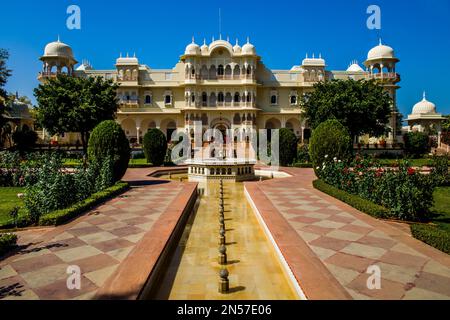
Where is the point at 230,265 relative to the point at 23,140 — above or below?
below

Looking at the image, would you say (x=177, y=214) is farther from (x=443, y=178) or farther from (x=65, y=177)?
(x=443, y=178)

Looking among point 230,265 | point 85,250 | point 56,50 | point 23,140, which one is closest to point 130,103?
point 56,50

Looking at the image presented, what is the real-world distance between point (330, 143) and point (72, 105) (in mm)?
19970

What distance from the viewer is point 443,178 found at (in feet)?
38.3

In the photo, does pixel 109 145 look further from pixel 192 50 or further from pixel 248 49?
pixel 248 49

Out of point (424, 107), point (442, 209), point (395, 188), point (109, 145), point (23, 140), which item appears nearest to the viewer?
point (395, 188)

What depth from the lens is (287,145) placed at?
64.9ft

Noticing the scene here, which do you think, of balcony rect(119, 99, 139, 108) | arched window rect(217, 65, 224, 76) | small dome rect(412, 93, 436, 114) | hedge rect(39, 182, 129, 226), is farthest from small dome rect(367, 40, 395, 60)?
hedge rect(39, 182, 129, 226)

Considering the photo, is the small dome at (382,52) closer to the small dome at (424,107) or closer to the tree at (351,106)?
the small dome at (424,107)

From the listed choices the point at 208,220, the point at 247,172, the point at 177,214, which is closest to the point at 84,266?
the point at 177,214

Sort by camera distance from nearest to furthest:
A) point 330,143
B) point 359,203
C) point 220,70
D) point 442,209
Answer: point 359,203, point 442,209, point 330,143, point 220,70

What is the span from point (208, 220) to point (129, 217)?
6.71ft

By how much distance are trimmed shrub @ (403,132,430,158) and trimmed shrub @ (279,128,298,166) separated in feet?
48.2

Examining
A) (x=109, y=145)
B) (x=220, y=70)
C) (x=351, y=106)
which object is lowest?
(x=109, y=145)
